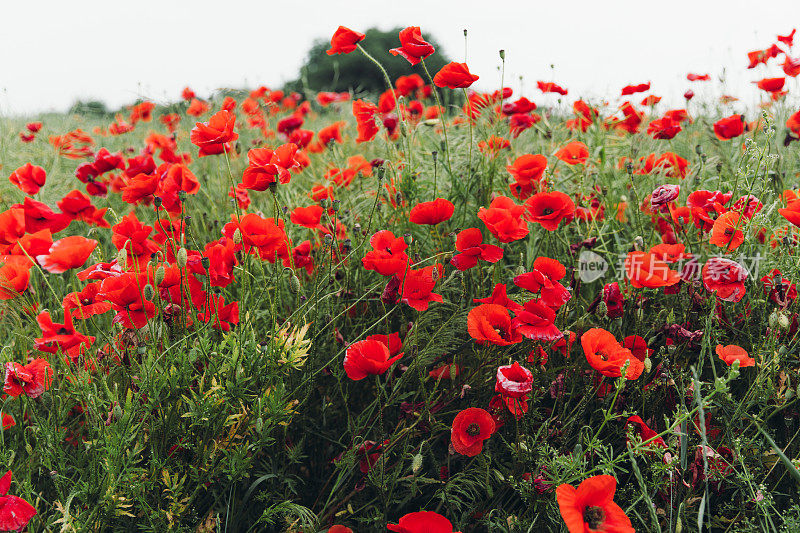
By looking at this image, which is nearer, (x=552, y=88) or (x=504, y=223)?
(x=504, y=223)

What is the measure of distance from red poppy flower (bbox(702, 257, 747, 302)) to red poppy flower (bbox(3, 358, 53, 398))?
1.62 metres

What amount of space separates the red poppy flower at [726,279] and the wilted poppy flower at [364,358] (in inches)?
31.8

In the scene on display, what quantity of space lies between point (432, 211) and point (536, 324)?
1.53 ft

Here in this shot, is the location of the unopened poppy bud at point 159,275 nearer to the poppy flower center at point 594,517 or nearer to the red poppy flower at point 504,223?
the red poppy flower at point 504,223

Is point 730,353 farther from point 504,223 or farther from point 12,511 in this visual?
point 12,511

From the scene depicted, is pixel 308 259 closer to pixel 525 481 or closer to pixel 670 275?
pixel 525 481

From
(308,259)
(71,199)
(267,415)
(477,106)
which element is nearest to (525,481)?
(267,415)

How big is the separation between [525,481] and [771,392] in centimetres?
66

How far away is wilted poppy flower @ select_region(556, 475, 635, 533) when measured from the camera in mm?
932

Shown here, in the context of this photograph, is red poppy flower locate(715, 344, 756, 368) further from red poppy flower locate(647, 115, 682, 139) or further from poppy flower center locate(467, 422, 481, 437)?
red poppy flower locate(647, 115, 682, 139)

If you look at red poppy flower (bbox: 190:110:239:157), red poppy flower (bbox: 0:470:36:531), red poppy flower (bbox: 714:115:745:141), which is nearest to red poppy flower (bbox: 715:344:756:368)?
red poppy flower (bbox: 714:115:745:141)

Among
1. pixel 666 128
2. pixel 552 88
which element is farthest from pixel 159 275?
pixel 552 88

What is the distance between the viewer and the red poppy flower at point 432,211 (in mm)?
1502

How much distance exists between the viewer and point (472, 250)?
1.37 metres
